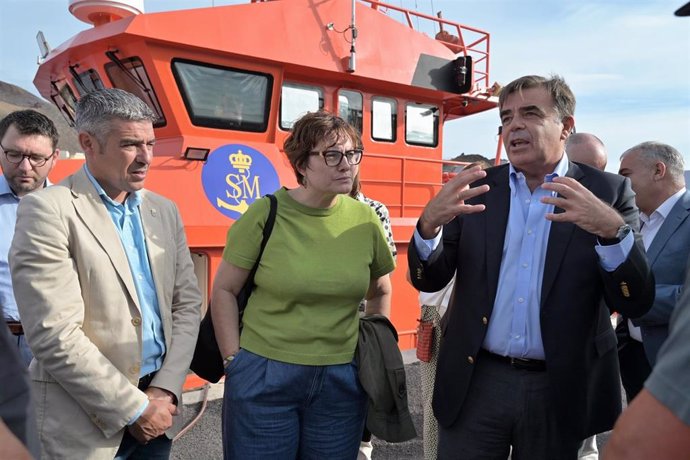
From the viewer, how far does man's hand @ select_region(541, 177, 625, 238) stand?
5.63ft

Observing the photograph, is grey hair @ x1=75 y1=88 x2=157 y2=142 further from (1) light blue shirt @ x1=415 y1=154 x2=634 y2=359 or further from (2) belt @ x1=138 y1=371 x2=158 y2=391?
(1) light blue shirt @ x1=415 y1=154 x2=634 y2=359

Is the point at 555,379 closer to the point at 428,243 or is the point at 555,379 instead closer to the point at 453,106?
the point at 428,243

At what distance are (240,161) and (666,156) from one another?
3179 mm

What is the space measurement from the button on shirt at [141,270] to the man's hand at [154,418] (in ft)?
0.34

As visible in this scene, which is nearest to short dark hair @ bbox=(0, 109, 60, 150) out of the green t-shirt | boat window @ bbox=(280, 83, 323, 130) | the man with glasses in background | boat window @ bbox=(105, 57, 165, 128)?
the man with glasses in background

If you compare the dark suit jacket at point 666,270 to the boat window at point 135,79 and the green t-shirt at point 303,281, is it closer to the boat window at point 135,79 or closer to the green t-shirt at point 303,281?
the green t-shirt at point 303,281

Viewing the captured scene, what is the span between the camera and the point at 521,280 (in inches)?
79.0

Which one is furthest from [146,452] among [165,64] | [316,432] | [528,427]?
[165,64]

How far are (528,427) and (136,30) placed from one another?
14.0 ft

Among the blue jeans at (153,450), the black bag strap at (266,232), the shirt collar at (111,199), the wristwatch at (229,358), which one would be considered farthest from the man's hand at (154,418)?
the shirt collar at (111,199)

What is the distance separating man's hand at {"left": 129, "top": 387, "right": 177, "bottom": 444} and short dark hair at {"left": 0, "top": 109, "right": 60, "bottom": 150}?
153 cm

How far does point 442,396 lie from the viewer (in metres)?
2.14

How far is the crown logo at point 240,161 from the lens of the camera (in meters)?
4.64

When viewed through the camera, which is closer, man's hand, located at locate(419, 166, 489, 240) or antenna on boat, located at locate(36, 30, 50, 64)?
man's hand, located at locate(419, 166, 489, 240)
